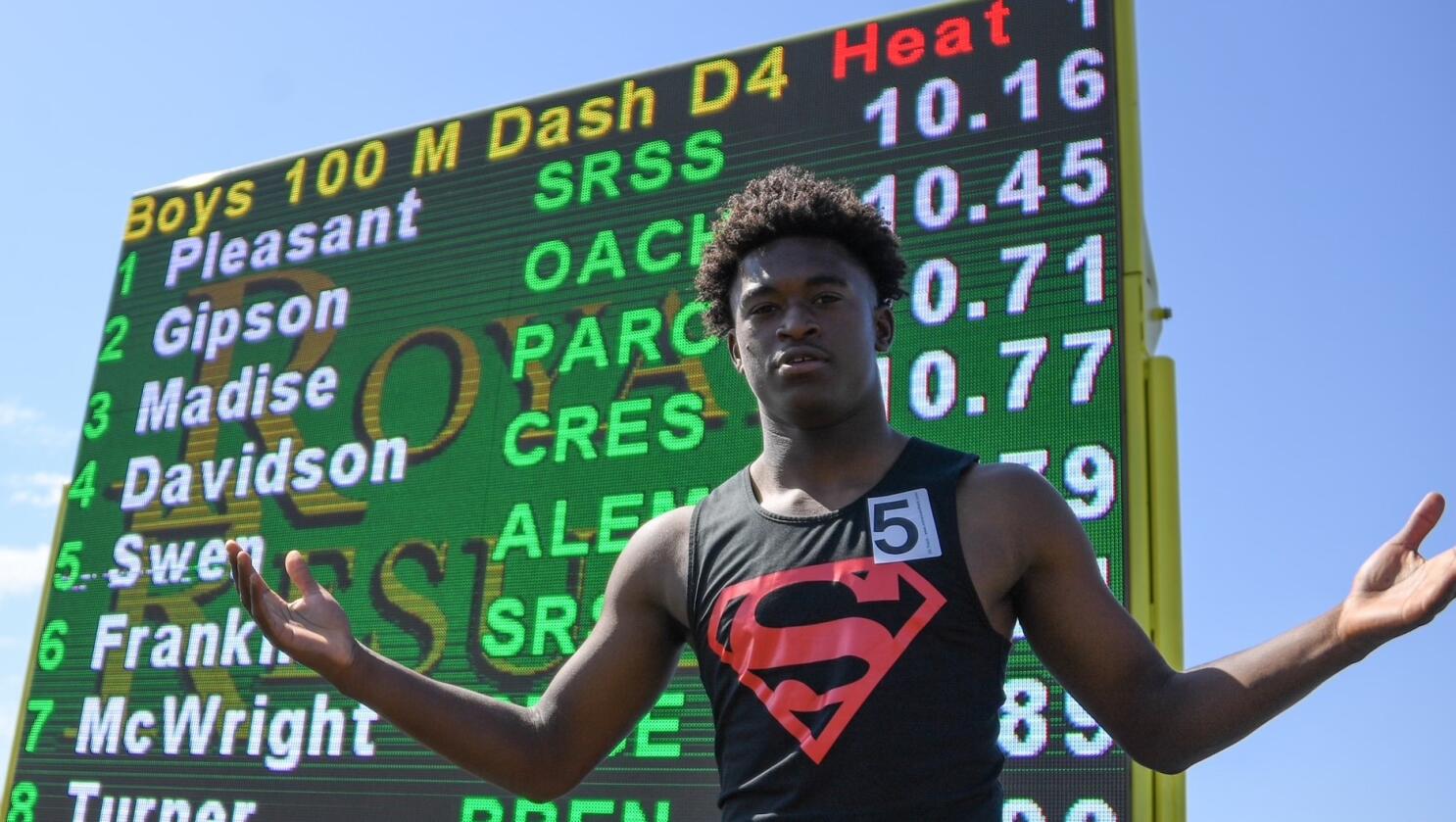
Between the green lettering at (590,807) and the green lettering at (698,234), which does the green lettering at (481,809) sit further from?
the green lettering at (698,234)

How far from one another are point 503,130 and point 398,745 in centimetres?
211

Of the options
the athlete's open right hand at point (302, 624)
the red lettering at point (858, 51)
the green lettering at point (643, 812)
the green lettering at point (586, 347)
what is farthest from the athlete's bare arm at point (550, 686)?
the red lettering at point (858, 51)

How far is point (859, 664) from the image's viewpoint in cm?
137

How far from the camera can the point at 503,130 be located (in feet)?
16.2

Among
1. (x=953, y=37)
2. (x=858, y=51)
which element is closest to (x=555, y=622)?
(x=858, y=51)

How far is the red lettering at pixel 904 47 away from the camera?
13.7ft

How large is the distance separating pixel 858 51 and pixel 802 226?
2.75 metres

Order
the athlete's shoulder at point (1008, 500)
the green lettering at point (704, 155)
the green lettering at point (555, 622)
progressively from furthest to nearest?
1. the green lettering at point (704, 155)
2. the green lettering at point (555, 622)
3. the athlete's shoulder at point (1008, 500)

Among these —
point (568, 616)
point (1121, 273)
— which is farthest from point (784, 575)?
point (568, 616)

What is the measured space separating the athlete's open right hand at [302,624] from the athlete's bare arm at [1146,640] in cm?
69

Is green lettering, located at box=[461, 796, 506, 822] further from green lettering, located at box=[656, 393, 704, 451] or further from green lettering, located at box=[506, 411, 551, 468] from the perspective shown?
green lettering, located at box=[656, 393, 704, 451]

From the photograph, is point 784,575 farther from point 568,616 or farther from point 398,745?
point 398,745

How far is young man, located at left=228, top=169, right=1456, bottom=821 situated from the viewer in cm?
135

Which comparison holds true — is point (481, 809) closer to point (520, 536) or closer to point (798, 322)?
point (520, 536)
